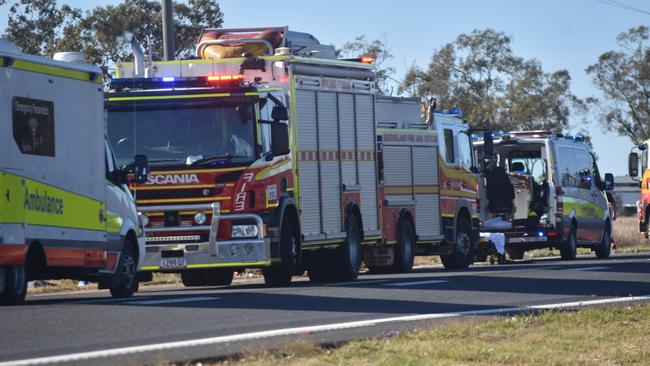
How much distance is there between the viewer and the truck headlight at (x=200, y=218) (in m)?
19.8

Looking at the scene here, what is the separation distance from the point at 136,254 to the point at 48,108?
2910 millimetres

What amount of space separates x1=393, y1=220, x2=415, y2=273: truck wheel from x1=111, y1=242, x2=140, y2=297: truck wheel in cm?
891

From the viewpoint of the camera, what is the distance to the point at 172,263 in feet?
65.4

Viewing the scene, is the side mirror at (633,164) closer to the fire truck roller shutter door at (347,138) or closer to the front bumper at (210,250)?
the fire truck roller shutter door at (347,138)

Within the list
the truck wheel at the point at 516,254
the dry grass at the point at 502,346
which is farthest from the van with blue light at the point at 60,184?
the truck wheel at the point at 516,254

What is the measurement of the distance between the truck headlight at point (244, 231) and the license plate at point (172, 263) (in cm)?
76

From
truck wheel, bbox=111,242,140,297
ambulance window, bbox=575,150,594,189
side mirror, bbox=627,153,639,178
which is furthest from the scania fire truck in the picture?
side mirror, bbox=627,153,639,178

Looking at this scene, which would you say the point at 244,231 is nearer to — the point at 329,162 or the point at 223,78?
the point at 223,78

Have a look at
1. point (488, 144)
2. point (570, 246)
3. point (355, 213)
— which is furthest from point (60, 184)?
point (570, 246)

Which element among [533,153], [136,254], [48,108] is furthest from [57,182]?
[533,153]

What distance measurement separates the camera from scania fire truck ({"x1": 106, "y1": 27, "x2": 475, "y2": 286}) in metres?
19.7

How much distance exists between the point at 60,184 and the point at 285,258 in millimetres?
4900

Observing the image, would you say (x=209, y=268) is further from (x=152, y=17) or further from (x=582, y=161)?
(x=152, y=17)

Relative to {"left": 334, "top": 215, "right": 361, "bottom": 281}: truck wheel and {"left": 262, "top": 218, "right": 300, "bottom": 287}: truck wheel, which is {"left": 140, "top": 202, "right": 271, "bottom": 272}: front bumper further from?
{"left": 334, "top": 215, "right": 361, "bottom": 281}: truck wheel
